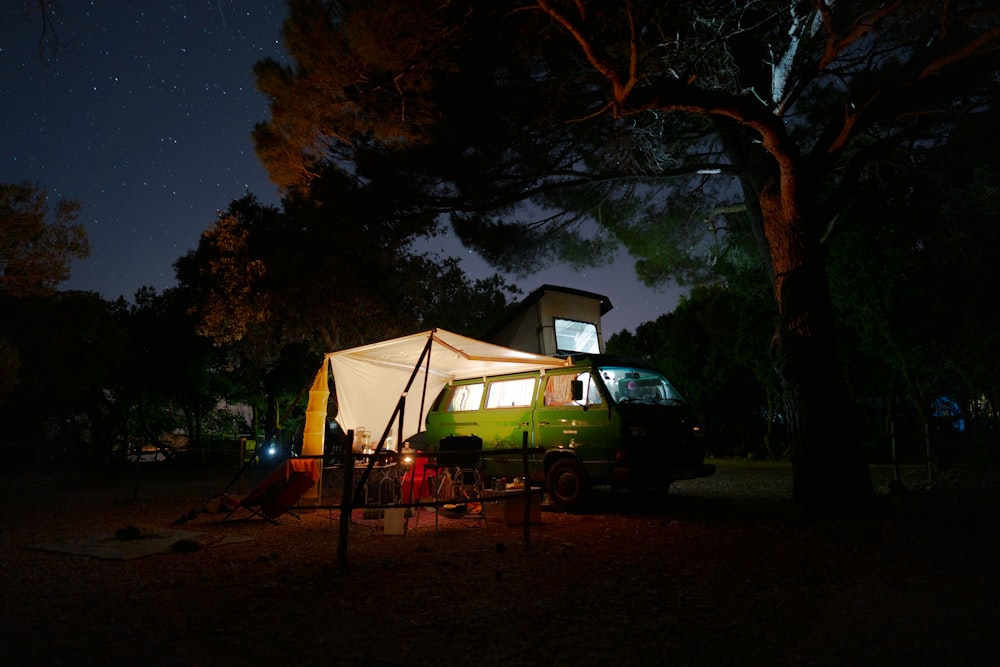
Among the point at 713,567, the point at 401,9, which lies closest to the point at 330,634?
the point at 713,567

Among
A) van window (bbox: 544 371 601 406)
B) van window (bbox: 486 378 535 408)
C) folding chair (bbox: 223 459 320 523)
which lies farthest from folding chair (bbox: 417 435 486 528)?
folding chair (bbox: 223 459 320 523)

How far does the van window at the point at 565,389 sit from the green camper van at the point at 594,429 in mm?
15

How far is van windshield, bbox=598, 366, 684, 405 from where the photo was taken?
992 centimetres

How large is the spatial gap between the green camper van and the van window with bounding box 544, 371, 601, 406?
15 millimetres

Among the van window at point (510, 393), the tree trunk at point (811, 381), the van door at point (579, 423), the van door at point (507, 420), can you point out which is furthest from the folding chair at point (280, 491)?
the tree trunk at point (811, 381)

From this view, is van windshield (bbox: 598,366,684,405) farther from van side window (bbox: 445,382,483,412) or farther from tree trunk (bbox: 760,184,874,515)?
van side window (bbox: 445,382,483,412)

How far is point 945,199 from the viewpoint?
43.2 feet

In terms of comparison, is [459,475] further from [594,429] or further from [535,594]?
[535,594]

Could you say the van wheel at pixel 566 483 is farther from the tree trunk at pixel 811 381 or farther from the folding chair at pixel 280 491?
the folding chair at pixel 280 491

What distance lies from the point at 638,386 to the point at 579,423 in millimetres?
1125

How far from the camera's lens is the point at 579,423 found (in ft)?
32.6

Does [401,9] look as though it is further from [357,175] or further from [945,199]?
[945,199]

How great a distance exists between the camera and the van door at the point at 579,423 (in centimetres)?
952

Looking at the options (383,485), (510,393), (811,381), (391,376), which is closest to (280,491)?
(383,485)
